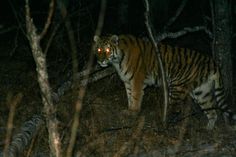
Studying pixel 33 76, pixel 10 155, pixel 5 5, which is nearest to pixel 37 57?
pixel 10 155

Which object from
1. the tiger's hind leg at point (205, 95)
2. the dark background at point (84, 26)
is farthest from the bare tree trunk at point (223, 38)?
the dark background at point (84, 26)

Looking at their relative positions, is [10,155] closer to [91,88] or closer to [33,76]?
[91,88]

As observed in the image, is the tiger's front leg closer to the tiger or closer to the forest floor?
the tiger

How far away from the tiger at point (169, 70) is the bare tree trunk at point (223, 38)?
222mm

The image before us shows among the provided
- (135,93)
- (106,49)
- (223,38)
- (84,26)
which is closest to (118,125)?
(135,93)

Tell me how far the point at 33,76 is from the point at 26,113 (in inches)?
96.3

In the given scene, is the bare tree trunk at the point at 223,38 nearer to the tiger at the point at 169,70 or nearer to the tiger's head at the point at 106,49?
the tiger at the point at 169,70

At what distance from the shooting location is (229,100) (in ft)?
31.1

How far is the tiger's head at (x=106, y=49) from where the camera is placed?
9289 mm

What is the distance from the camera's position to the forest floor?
709 centimetres

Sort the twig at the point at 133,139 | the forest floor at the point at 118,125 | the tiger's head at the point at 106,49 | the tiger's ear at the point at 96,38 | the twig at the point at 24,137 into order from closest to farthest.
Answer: the twig at the point at 24,137 → the twig at the point at 133,139 → the forest floor at the point at 118,125 → the tiger's ear at the point at 96,38 → the tiger's head at the point at 106,49

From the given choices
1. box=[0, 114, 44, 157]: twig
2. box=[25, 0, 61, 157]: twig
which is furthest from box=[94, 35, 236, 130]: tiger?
box=[25, 0, 61, 157]: twig

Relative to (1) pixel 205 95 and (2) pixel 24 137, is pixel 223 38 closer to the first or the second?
(1) pixel 205 95

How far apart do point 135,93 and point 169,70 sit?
2.01 ft
